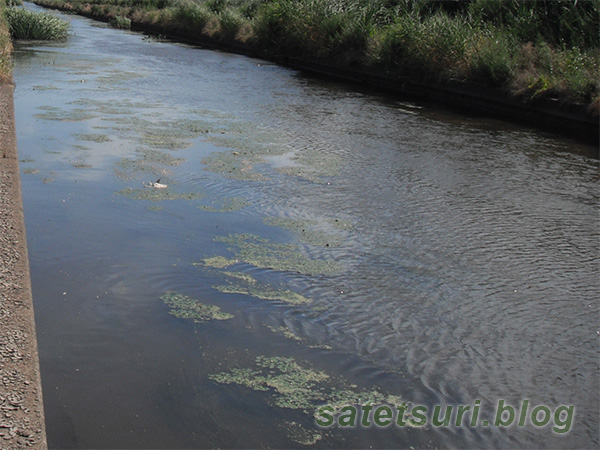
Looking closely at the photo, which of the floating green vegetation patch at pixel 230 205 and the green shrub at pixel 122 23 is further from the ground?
the green shrub at pixel 122 23

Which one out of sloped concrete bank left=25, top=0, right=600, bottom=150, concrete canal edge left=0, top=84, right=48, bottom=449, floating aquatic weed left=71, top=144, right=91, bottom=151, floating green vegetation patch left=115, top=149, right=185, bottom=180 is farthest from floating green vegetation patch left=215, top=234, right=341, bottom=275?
sloped concrete bank left=25, top=0, right=600, bottom=150

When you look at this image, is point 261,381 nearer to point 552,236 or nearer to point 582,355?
point 582,355

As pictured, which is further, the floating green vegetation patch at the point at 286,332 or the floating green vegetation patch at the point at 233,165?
the floating green vegetation patch at the point at 233,165

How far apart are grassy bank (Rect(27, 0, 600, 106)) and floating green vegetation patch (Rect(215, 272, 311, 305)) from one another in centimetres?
959

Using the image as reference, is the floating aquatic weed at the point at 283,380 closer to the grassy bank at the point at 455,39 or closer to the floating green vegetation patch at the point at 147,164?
the floating green vegetation patch at the point at 147,164

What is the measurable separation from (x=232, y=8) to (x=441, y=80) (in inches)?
800

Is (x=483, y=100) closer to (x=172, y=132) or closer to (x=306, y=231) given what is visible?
(x=172, y=132)

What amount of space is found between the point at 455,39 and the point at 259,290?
13.1m

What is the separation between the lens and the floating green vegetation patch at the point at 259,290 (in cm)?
525

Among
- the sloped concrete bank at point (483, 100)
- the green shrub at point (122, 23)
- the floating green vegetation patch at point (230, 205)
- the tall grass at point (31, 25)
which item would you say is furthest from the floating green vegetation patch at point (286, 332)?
the green shrub at point (122, 23)

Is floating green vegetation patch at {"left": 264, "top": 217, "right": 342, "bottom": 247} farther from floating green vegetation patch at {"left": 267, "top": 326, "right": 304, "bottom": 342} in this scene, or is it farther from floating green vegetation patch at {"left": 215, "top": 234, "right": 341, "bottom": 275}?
floating green vegetation patch at {"left": 267, "top": 326, "right": 304, "bottom": 342}

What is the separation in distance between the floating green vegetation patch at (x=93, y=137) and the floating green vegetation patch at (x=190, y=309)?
5.19 meters

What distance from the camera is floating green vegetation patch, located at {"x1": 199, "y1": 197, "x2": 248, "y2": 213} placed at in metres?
7.24

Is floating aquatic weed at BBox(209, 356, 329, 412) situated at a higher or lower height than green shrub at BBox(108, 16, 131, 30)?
lower
